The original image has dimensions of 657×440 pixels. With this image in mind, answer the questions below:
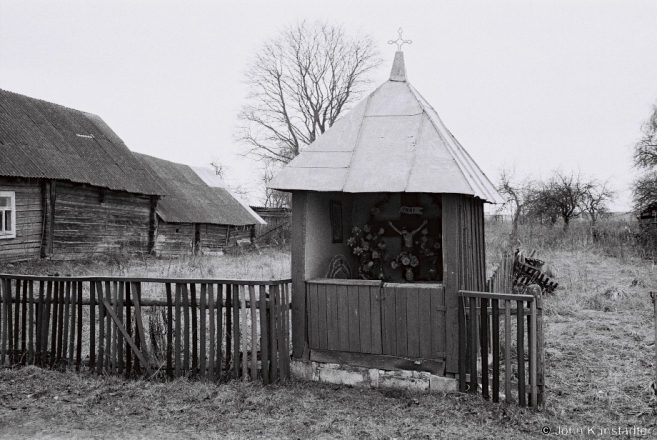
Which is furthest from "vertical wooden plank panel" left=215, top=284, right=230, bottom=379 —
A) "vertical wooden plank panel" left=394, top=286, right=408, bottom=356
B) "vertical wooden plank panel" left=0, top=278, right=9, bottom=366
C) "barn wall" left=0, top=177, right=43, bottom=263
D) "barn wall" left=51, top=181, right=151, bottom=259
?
"barn wall" left=51, top=181, right=151, bottom=259

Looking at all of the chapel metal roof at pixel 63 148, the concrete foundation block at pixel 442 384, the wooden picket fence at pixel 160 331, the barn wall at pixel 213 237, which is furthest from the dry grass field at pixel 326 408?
the barn wall at pixel 213 237

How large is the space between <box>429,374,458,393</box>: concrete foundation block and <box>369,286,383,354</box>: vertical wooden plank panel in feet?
2.02

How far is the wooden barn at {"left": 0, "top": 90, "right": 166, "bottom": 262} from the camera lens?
1620cm

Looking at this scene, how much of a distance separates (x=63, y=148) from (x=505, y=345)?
17541 millimetres

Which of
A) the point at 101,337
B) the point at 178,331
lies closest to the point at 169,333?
the point at 178,331

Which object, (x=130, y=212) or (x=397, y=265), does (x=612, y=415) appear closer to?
(x=397, y=265)

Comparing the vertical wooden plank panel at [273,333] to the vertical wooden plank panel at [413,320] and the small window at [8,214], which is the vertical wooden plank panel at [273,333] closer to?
the vertical wooden plank panel at [413,320]

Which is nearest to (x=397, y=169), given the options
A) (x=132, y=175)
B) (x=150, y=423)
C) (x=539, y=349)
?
(x=539, y=349)

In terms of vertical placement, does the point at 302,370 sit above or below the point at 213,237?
below

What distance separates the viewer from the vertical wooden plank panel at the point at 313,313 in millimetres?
6066

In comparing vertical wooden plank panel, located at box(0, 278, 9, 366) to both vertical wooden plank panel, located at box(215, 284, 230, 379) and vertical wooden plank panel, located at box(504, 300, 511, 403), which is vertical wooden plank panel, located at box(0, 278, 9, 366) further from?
vertical wooden plank panel, located at box(504, 300, 511, 403)

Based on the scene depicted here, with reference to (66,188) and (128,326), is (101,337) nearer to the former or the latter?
(128,326)

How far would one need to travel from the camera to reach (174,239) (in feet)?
78.5

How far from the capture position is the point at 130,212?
2105 centimetres
